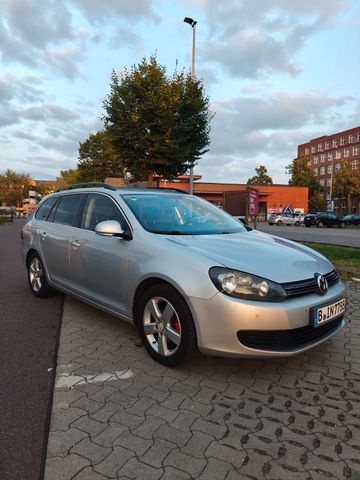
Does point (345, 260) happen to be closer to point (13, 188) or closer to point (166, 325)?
point (166, 325)

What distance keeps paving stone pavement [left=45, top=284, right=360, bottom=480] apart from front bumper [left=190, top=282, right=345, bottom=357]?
0.35 m

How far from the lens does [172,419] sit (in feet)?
8.10

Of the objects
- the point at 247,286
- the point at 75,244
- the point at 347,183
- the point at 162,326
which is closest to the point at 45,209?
the point at 75,244

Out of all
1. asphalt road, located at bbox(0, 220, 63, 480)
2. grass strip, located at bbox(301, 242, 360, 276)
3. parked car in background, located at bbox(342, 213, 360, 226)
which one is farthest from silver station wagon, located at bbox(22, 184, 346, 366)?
parked car in background, located at bbox(342, 213, 360, 226)

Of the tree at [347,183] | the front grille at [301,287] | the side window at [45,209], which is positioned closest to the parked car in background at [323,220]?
the tree at [347,183]

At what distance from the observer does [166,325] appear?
3.10 m

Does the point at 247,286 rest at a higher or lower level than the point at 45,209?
lower

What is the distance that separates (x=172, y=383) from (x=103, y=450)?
2.88 feet

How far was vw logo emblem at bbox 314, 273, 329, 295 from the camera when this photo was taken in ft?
9.92

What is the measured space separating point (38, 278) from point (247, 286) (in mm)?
3598

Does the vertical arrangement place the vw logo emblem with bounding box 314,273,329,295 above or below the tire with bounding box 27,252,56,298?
above

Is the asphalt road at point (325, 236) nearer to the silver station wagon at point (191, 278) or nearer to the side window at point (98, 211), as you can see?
the silver station wagon at point (191, 278)

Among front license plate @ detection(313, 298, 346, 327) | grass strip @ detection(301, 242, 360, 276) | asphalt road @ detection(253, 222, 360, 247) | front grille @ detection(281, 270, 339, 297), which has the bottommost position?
asphalt road @ detection(253, 222, 360, 247)

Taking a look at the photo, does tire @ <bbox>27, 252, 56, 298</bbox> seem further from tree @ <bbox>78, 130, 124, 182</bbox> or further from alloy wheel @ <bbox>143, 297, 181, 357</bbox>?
tree @ <bbox>78, 130, 124, 182</bbox>
